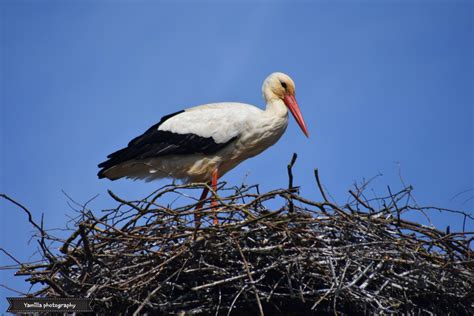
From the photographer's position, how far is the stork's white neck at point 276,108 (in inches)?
251

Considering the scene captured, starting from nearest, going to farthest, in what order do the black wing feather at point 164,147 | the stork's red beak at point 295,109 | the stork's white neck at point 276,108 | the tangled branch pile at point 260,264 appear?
1. the tangled branch pile at point 260,264
2. the black wing feather at point 164,147
3. the stork's white neck at point 276,108
4. the stork's red beak at point 295,109

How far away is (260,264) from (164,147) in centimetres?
207

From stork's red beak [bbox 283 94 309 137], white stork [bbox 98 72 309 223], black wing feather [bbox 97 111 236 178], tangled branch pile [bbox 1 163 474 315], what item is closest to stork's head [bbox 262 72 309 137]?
stork's red beak [bbox 283 94 309 137]

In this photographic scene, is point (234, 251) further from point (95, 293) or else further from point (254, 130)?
point (254, 130)

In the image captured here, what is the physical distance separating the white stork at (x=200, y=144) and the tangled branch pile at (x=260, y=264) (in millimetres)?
1629

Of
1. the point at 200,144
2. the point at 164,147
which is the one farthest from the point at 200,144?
the point at 164,147

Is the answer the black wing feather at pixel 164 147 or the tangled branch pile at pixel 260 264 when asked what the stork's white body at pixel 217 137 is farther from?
the tangled branch pile at pixel 260 264

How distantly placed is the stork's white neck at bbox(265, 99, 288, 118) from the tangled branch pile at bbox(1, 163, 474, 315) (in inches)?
74.8

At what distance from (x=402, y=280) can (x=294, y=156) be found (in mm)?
1042

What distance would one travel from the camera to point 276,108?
6457 millimetres

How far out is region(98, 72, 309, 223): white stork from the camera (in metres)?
6.19

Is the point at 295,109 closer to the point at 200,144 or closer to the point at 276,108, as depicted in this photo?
the point at 276,108

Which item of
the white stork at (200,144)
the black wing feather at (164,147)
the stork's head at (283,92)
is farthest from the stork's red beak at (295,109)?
the black wing feather at (164,147)

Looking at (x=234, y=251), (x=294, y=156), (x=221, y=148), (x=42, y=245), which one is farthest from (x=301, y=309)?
(x=221, y=148)
